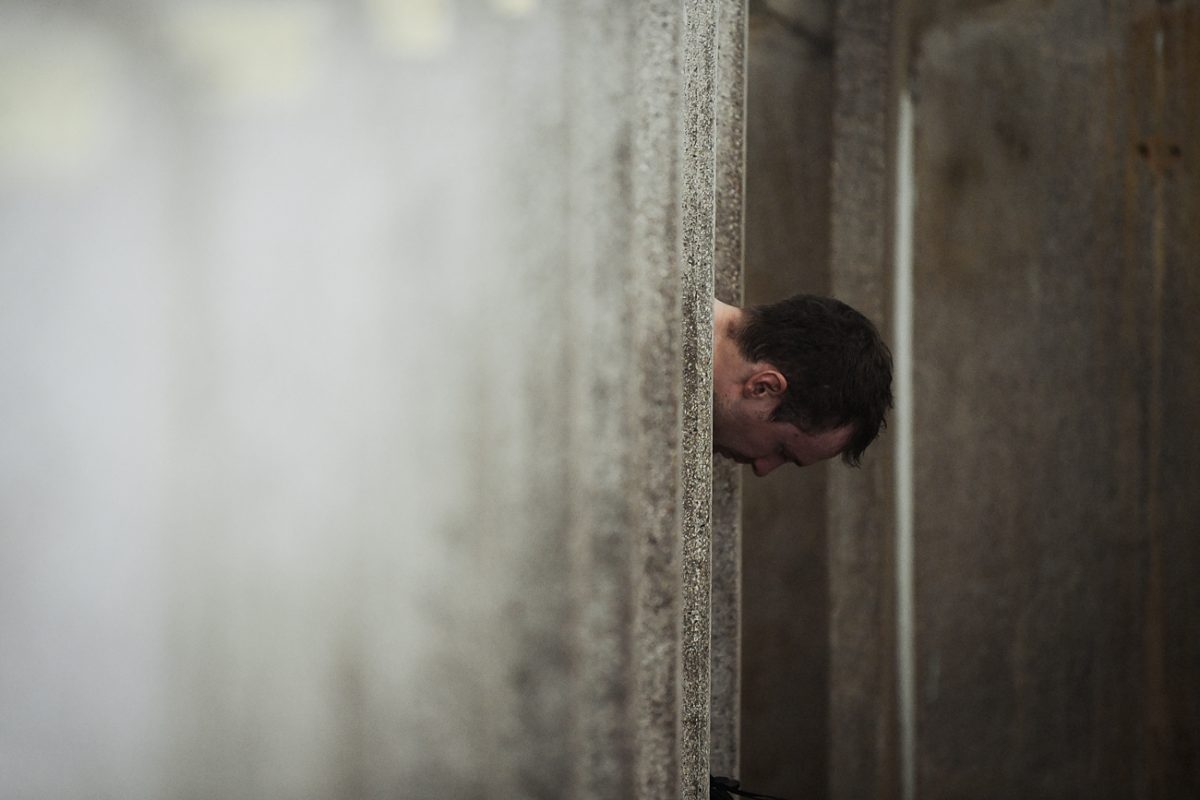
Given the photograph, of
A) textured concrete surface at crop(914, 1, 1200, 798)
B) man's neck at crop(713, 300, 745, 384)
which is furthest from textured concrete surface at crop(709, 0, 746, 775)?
textured concrete surface at crop(914, 1, 1200, 798)

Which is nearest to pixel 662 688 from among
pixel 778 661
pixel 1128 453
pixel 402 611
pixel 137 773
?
pixel 402 611

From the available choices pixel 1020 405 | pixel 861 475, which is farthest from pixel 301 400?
pixel 1020 405

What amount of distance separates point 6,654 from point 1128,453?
16.7ft

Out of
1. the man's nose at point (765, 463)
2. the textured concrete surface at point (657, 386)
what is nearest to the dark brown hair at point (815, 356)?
the man's nose at point (765, 463)

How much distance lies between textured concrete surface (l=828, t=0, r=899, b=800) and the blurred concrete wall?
3.62m

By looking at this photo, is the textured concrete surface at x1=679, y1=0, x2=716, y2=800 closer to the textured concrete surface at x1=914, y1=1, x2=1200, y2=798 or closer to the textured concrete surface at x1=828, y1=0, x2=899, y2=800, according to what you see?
the textured concrete surface at x1=828, y1=0, x2=899, y2=800

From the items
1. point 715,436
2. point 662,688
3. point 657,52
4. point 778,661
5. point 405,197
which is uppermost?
point 657,52

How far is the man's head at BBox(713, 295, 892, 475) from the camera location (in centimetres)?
297

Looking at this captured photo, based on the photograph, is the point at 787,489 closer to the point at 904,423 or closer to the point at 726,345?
the point at 904,423

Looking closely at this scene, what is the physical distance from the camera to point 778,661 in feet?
15.1

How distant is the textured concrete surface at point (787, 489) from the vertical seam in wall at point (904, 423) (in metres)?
0.35

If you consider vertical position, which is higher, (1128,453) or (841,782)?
(1128,453)

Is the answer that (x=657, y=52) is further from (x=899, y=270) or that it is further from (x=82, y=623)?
(x=899, y=270)

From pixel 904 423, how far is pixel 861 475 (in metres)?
0.35
